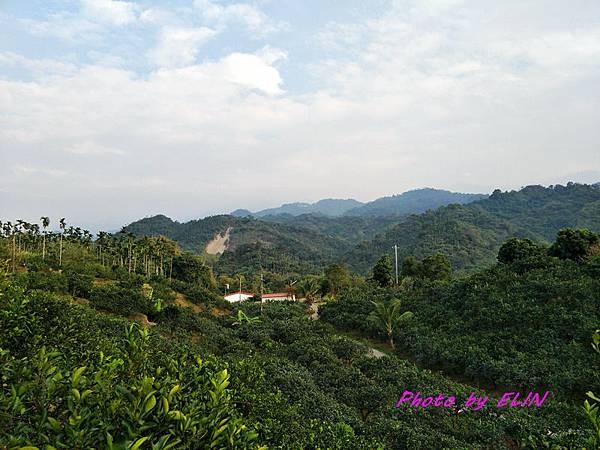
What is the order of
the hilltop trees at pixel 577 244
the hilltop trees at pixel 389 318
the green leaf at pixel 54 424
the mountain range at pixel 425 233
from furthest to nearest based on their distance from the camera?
the mountain range at pixel 425 233 < the hilltop trees at pixel 577 244 < the hilltop trees at pixel 389 318 < the green leaf at pixel 54 424

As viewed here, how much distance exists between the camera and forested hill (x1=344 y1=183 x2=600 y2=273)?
8875cm

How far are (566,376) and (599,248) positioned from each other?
612 inches

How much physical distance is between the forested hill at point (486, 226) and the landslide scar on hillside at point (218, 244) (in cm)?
5689

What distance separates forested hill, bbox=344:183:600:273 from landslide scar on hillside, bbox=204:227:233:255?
5689cm

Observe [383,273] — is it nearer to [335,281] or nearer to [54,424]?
[335,281]

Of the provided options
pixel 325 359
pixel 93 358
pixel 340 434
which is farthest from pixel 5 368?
pixel 325 359

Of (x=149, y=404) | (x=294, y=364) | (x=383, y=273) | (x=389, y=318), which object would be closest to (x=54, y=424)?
(x=149, y=404)

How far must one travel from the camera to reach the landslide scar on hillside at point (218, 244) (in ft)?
476

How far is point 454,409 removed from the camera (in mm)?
10781

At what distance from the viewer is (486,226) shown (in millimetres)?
108125

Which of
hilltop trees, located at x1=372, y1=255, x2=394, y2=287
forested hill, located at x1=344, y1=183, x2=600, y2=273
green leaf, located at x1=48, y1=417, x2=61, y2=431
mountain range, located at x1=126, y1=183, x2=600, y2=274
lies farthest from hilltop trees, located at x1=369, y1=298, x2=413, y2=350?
mountain range, located at x1=126, y1=183, x2=600, y2=274

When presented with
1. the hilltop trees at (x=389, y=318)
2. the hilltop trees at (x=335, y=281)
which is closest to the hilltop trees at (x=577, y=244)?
the hilltop trees at (x=389, y=318)

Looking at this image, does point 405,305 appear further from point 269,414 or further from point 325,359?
point 269,414

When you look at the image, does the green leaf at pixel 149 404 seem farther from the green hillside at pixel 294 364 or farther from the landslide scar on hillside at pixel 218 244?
the landslide scar on hillside at pixel 218 244
